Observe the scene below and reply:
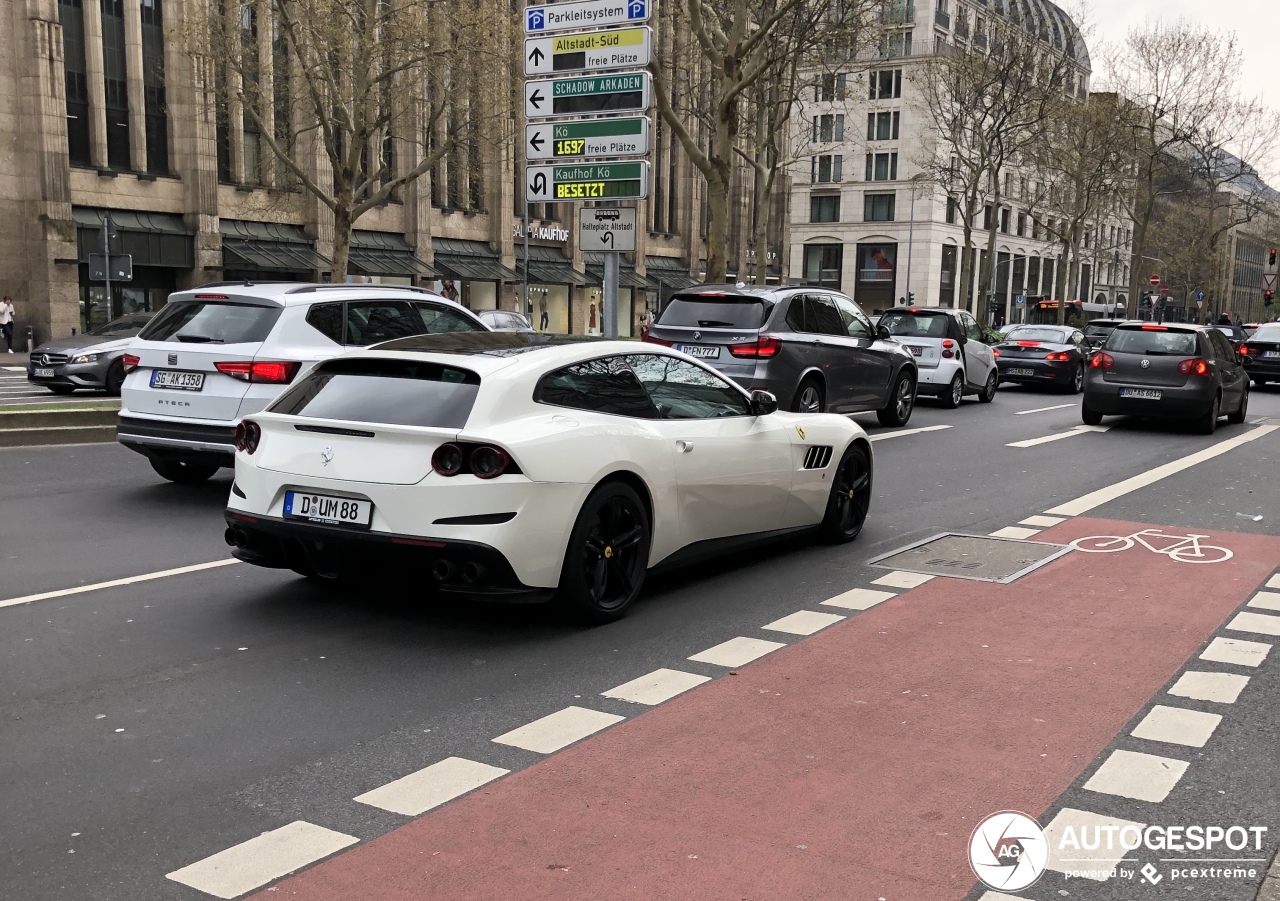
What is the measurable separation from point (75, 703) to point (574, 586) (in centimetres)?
232

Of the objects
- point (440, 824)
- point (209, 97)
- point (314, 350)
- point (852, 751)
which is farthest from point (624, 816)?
point (209, 97)

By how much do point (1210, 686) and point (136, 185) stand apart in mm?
39858

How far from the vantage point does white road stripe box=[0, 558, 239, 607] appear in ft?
22.0

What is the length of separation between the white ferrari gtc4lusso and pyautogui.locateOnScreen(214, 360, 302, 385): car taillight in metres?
2.80

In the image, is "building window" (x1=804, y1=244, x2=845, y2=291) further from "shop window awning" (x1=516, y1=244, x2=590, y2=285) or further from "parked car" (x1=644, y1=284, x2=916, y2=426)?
"parked car" (x1=644, y1=284, x2=916, y2=426)

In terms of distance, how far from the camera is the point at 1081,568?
8.27m

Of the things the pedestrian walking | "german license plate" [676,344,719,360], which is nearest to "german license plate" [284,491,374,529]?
"german license plate" [676,344,719,360]

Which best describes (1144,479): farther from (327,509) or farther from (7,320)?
(7,320)

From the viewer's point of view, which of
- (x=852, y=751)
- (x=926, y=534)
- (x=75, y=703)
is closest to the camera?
(x=852, y=751)

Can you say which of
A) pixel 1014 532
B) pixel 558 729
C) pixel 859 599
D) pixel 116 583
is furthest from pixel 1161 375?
pixel 558 729

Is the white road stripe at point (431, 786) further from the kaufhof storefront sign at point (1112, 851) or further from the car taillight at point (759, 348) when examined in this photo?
the car taillight at point (759, 348)

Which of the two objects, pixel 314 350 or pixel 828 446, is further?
pixel 314 350

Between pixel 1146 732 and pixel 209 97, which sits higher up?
pixel 209 97

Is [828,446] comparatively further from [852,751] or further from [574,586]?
[852,751]
